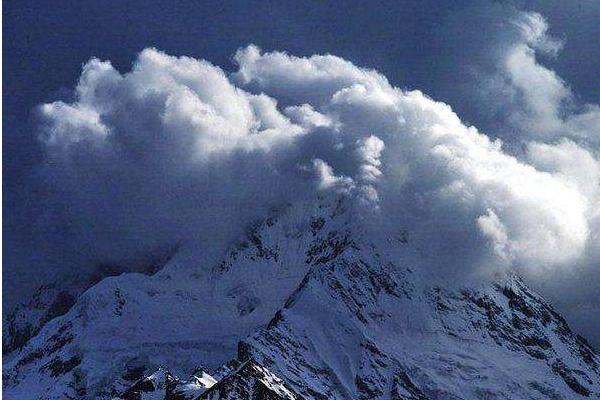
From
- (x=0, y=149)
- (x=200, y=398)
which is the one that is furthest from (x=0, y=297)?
(x=200, y=398)

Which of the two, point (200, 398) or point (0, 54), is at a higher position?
point (200, 398)

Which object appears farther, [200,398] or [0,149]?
[200,398]

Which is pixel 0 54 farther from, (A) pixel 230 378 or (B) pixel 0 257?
(A) pixel 230 378

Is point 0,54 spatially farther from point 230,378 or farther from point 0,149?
point 230,378

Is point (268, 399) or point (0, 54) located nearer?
point (0, 54)

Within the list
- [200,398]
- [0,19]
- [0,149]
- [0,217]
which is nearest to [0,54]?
[0,19]

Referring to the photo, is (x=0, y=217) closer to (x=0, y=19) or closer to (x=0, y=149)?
(x=0, y=149)

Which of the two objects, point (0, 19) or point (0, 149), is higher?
point (0, 19)

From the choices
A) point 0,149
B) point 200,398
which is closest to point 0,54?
point 0,149

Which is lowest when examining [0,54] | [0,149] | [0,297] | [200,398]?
[0,297]
